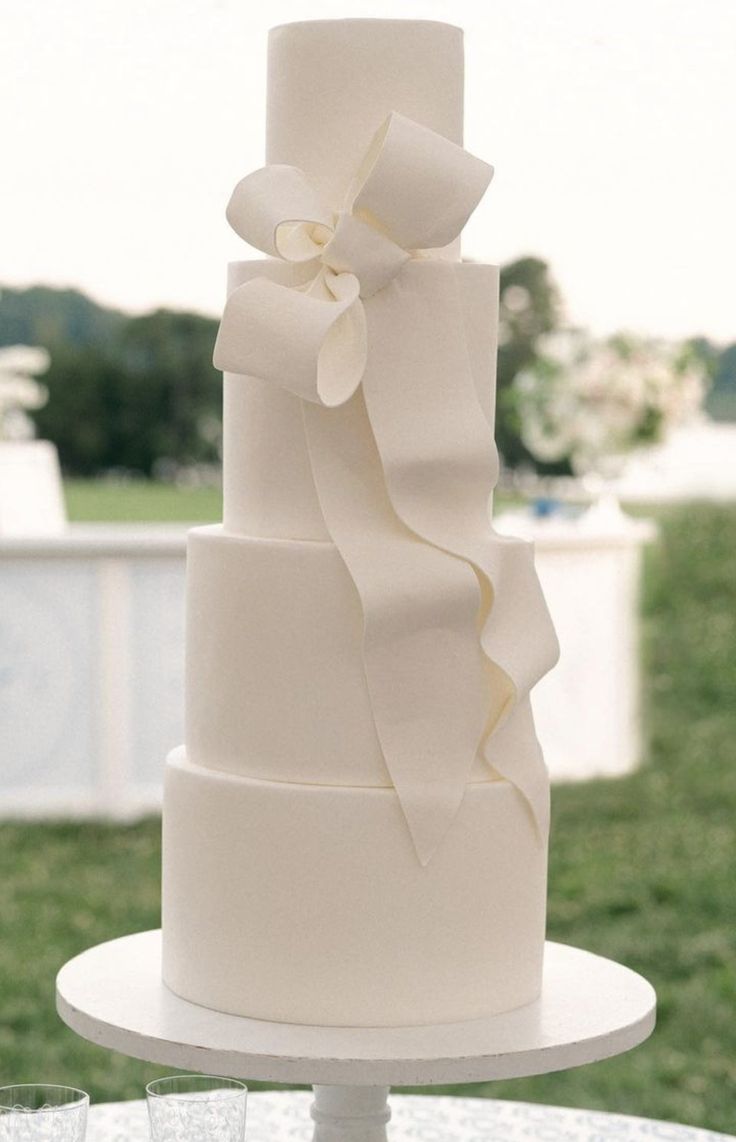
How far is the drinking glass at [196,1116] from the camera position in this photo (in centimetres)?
150

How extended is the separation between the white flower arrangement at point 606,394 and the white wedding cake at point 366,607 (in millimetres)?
4457

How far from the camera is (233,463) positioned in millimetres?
1521

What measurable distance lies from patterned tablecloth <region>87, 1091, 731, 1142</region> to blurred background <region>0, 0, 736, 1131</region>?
55.2 inches

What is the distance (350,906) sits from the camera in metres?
1.42

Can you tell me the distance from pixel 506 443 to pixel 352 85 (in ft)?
25.4

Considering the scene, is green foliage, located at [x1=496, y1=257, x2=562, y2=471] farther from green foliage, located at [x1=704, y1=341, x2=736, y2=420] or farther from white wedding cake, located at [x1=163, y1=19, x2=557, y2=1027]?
white wedding cake, located at [x1=163, y1=19, x2=557, y2=1027]

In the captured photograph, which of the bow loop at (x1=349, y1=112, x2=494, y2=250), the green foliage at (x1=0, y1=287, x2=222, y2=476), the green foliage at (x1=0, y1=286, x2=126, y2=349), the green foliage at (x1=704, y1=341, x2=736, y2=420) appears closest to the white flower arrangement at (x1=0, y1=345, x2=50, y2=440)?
the green foliage at (x1=0, y1=287, x2=222, y2=476)

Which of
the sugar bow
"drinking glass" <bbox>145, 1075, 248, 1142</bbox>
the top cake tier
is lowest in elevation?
"drinking glass" <bbox>145, 1075, 248, 1142</bbox>

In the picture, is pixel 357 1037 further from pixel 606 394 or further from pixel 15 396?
pixel 15 396

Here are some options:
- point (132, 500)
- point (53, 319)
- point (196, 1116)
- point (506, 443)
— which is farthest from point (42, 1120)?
point (53, 319)

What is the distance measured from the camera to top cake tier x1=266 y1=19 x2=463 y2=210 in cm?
145

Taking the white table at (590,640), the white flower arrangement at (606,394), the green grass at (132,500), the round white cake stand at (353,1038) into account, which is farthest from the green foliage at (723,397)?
the round white cake stand at (353,1038)

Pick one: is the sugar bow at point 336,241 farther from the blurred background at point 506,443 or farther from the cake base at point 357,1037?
the blurred background at point 506,443

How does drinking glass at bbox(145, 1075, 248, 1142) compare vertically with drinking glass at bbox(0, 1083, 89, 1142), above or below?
above
